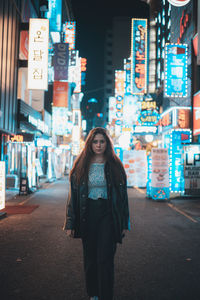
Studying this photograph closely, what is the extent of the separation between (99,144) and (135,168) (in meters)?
14.5

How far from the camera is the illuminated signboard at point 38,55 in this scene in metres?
16.6

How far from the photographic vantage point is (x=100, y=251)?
9.53 feet

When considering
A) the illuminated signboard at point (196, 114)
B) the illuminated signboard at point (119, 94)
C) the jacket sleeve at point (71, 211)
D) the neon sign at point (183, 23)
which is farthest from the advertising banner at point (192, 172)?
the illuminated signboard at point (119, 94)

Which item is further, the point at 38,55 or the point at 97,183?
the point at 38,55

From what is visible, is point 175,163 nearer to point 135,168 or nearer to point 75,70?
point 135,168

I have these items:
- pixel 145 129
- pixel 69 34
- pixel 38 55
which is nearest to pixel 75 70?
pixel 69 34

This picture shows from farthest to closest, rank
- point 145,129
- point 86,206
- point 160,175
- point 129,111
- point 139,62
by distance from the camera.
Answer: point 129,111
point 139,62
point 145,129
point 160,175
point 86,206

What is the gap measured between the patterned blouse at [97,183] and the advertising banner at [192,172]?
9.90m

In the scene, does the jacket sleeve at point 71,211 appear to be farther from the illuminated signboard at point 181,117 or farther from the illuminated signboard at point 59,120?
the illuminated signboard at point 59,120

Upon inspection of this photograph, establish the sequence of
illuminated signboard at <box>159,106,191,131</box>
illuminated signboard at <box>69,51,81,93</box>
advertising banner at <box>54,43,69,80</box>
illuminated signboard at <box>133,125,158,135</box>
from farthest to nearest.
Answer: illuminated signboard at <box>69,51,81,93</box>, illuminated signboard at <box>133,125,158,135</box>, advertising banner at <box>54,43,69,80</box>, illuminated signboard at <box>159,106,191,131</box>

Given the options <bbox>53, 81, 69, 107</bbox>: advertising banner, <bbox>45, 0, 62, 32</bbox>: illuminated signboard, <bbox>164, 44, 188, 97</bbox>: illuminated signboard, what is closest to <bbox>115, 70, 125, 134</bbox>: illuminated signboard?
<bbox>53, 81, 69, 107</bbox>: advertising banner

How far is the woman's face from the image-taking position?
10.7 feet

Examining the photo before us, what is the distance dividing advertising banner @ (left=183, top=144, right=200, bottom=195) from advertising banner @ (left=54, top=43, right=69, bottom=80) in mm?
13957

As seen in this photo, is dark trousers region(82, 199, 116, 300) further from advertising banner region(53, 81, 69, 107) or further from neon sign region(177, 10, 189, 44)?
advertising banner region(53, 81, 69, 107)
